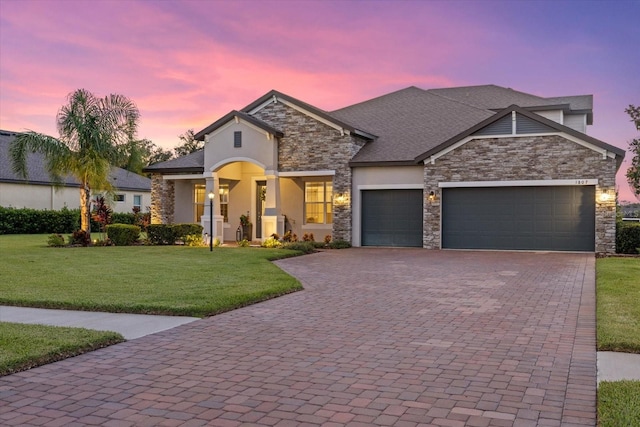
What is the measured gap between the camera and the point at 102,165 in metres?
23.7

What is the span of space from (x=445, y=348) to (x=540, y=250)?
15.5 m

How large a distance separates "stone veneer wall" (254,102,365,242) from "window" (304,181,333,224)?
1.45 metres

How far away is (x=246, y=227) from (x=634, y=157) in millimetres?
16553

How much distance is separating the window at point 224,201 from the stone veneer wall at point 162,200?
8.08 feet

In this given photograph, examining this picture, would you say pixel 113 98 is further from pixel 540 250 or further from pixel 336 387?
pixel 336 387

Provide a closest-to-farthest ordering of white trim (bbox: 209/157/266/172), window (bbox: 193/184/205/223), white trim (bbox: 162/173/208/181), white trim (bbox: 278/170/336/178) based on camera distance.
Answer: white trim (bbox: 278/170/336/178) < white trim (bbox: 209/157/266/172) < white trim (bbox: 162/173/208/181) < window (bbox: 193/184/205/223)

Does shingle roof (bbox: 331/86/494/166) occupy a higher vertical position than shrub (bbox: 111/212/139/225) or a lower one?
higher

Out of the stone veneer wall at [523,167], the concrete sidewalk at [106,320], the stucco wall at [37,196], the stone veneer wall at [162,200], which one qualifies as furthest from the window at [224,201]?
the concrete sidewalk at [106,320]

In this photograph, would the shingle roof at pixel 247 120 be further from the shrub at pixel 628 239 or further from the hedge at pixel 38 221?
the shrub at pixel 628 239

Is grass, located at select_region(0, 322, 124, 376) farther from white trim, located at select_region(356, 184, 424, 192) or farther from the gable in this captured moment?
white trim, located at select_region(356, 184, 424, 192)

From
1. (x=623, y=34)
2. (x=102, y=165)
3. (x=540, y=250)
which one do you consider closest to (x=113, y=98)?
(x=102, y=165)

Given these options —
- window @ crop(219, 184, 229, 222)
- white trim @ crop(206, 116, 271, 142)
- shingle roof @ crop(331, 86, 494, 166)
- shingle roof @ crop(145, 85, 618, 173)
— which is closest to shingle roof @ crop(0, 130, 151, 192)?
window @ crop(219, 184, 229, 222)

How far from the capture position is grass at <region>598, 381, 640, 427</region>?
450cm

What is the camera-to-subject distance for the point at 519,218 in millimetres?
21484
